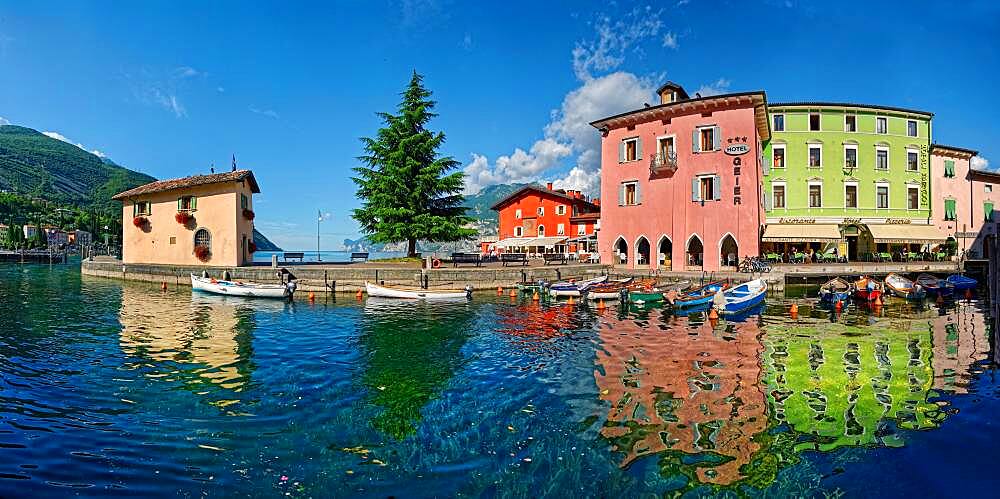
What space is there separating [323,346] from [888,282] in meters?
32.7

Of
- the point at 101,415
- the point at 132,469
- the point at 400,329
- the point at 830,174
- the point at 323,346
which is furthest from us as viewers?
the point at 830,174

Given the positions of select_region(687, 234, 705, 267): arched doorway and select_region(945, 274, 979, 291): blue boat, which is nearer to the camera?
select_region(945, 274, 979, 291): blue boat

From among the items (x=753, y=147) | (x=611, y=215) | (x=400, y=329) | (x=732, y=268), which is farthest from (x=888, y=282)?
(x=400, y=329)

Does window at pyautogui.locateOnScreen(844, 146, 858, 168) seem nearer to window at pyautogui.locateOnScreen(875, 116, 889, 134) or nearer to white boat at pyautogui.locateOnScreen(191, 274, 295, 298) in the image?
window at pyautogui.locateOnScreen(875, 116, 889, 134)

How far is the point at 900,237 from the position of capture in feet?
120

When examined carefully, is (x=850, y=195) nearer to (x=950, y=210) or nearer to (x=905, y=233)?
(x=905, y=233)

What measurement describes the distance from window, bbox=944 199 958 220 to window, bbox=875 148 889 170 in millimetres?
7076

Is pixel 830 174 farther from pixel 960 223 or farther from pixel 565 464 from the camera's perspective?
pixel 565 464

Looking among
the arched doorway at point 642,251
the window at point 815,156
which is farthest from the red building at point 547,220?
the window at point 815,156

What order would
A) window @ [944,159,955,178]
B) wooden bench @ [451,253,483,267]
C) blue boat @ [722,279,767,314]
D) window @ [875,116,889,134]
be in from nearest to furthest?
1. blue boat @ [722,279,767,314]
2. wooden bench @ [451,253,483,267]
3. window @ [875,116,889,134]
4. window @ [944,159,955,178]

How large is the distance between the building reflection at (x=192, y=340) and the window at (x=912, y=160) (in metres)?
52.7

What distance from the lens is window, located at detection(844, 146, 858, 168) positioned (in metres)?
39.5

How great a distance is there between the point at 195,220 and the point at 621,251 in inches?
1352

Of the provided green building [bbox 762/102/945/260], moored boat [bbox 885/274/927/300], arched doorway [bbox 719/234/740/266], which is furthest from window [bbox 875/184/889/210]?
arched doorway [bbox 719/234/740/266]
